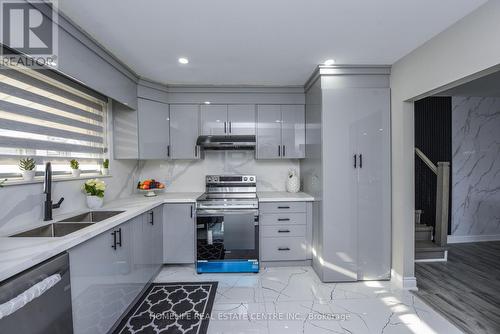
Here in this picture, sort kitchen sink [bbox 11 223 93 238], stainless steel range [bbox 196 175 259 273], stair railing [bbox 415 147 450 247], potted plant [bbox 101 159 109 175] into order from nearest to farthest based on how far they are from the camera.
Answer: kitchen sink [bbox 11 223 93 238]
potted plant [bbox 101 159 109 175]
stainless steel range [bbox 196 175 259 273]
stair railing [bbox 415 147 450 247]

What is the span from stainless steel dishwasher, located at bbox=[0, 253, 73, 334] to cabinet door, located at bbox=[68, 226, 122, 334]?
72 mm

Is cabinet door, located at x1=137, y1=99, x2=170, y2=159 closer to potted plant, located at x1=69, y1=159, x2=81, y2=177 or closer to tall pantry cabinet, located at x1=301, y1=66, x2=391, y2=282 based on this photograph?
potted plant, located at x1=69, y1=159, x2=81, y2=177

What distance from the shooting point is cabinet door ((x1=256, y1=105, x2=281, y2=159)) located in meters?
3.10

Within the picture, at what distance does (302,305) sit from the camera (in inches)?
82.3

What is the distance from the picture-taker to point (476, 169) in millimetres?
3693

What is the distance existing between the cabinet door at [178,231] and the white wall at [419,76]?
7.57 ft

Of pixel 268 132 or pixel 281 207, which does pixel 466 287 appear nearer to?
pixel 281 207

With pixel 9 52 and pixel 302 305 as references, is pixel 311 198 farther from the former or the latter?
pixel 9 52

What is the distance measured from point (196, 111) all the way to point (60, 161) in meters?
1.60

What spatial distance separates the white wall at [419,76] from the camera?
1504 millimetres

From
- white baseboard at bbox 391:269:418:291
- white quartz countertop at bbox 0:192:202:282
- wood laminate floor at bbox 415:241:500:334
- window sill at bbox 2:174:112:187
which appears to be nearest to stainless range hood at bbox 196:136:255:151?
window sill at bbox 2:174:112:187

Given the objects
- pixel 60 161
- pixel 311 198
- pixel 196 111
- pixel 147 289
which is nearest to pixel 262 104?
pixel 196 111

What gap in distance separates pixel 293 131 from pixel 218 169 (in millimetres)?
1224

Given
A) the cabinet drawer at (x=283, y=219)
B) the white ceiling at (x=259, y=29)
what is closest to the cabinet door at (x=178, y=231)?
the cabinet drawer at (x=283, y=219)
